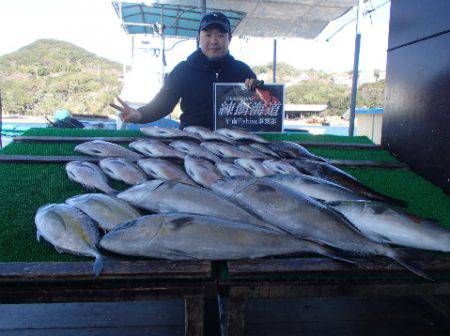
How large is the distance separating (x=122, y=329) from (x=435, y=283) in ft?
6.20

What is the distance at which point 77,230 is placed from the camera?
1.58 m

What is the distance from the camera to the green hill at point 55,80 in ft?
176

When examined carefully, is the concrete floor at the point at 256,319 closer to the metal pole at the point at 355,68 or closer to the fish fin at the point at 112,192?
the fish fin at the point at 112,192

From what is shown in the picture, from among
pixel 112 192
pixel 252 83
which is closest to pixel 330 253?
pixel 112 192

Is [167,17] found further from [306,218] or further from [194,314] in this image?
[194,314]

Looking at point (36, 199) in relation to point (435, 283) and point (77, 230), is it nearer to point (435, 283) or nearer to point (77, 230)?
point (77, 230)

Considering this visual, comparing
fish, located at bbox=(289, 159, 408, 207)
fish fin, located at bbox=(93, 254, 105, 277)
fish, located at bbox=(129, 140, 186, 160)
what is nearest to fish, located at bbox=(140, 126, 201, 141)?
fish, located at bbox=(129, 140, 186, 160)

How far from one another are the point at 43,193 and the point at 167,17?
814cm

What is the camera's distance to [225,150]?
3.04 meters

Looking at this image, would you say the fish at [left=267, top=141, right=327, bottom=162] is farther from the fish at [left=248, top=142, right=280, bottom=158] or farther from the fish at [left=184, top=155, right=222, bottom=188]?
the fish at [left=184, top=155, right=222, bottom=188]

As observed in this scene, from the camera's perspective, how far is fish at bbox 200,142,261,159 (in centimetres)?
298

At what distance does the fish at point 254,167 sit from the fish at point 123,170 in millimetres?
736

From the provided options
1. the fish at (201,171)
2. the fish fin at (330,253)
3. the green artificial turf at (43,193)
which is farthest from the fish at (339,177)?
A: the fish fin at (330,253)

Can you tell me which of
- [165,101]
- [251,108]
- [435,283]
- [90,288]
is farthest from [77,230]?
[165,101]
